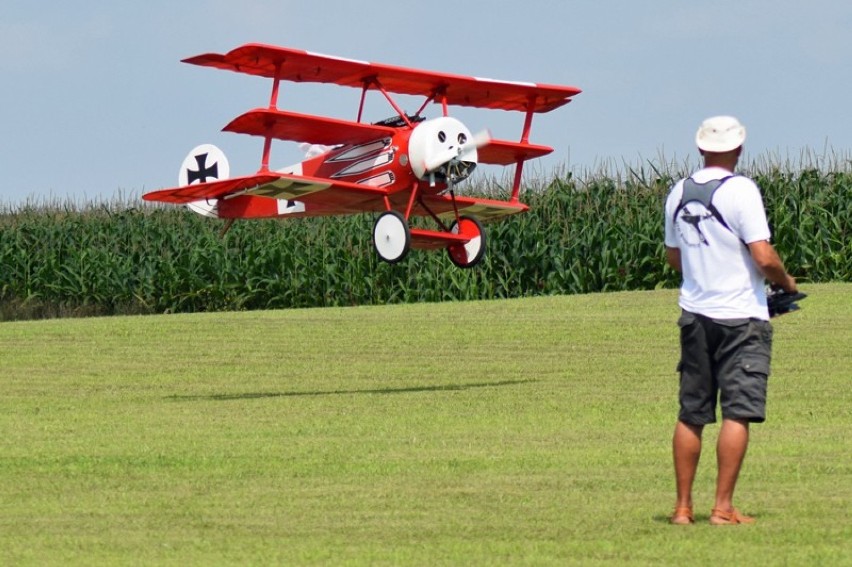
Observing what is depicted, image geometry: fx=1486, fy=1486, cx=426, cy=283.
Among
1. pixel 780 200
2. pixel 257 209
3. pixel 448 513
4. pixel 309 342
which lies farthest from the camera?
pixel 780 200

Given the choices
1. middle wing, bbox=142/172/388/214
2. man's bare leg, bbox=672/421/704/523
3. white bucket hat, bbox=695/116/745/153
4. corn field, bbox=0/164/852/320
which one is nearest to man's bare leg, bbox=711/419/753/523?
man's bare leg, bbox=672/421/704/523

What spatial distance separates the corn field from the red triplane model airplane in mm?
12688

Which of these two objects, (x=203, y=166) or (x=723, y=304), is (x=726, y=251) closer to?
(x=723, y=304)

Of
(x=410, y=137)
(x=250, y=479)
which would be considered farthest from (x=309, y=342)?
(x=250, y=479)

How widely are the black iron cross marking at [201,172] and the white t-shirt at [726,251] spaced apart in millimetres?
18064

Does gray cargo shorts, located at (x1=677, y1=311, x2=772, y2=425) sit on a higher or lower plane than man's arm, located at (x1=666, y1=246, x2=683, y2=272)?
lower

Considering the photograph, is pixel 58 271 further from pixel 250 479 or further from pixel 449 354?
pixel 250 479

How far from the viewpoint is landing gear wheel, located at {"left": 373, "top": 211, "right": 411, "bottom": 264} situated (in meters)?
19.0

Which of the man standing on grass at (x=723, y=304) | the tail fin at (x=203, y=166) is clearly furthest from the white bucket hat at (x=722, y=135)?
the tail fin at (x=203, y=166)

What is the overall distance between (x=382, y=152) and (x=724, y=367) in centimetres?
1290

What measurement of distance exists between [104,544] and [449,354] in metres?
15.1

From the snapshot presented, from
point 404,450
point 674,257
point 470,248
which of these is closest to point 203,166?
point 470,248

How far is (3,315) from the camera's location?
1635 inches

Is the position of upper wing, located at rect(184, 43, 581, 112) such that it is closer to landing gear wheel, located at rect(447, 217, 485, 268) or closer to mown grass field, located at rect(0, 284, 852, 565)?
landing gear wheel, located at rect(447, 217, 485, 268)
